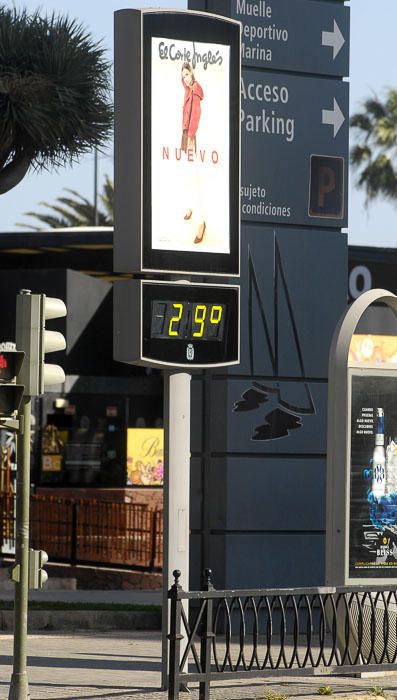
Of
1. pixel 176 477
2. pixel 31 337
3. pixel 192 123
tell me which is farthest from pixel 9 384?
pixel 192 123

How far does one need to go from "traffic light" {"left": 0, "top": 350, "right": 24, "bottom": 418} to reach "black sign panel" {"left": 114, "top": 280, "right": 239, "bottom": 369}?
127cm

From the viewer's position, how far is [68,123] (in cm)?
2505

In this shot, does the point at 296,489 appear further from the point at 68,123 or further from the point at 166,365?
the point at 68,123

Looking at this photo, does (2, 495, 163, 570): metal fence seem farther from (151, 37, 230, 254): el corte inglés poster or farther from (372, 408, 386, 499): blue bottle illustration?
(151, 37, 230, 254): el corte inglés poster

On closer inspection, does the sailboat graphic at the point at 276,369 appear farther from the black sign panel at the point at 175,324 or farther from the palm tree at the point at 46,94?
the palm tree at the point at 46,94

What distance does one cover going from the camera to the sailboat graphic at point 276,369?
57.9 feet

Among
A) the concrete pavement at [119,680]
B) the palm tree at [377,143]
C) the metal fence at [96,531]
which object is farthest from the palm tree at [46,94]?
the palm tree at [377,143]

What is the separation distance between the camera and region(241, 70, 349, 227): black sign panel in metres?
17.7

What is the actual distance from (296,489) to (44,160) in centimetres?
972

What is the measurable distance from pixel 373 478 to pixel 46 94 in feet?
39.0

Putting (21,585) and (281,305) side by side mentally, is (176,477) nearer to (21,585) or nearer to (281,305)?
(21,585)

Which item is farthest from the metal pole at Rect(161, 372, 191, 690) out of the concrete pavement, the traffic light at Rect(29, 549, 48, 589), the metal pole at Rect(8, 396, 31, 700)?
the metal pole at Rect(8, 396, 31, 700)

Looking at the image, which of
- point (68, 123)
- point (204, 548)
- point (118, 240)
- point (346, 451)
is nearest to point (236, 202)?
point (118, 240)

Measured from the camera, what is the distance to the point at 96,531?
2636 cm
